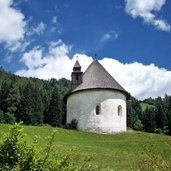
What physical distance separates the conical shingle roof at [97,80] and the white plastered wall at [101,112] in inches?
17.8

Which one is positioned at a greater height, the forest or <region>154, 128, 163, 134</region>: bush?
the forest

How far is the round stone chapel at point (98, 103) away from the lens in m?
47.8

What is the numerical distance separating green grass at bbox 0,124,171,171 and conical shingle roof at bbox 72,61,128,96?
579cm

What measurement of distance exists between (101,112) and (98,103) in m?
1.02

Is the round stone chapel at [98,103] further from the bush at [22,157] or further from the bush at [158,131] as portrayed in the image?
the bush at [158,131]

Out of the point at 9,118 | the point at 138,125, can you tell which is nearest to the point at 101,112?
the point at 9,118

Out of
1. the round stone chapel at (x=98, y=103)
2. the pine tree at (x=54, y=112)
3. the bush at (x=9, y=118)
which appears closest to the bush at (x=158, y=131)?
the pine tree at (x=54, y=112)

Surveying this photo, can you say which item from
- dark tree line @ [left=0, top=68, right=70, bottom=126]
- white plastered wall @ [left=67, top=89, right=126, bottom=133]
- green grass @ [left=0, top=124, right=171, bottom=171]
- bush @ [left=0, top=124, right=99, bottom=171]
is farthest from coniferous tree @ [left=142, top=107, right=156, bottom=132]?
bush @ [left=0, top=124, right=99, bottom=171]

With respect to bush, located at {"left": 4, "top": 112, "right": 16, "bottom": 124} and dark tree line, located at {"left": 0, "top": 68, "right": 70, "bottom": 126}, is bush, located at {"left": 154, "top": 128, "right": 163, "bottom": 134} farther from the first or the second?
bush, located at {"left": 4, "top": 112, "right": 16, "bottom": 124}

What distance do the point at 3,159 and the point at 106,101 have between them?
3955cm

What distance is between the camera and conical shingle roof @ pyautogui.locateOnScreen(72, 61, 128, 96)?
4853cm

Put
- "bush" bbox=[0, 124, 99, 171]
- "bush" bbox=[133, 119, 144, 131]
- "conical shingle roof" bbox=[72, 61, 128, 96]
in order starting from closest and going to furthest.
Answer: "bush" bbox=[0, 124, 99, 171] → "conical shingle roof" bbox=[72, 61, 128, 96] → "bush" bbox=[133, 119, 144, 131]

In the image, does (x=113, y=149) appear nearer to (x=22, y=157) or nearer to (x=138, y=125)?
(x=22, y=157)

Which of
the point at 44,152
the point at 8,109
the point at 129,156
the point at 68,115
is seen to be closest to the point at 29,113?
the point at 8,109
